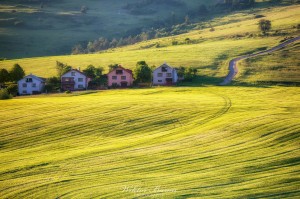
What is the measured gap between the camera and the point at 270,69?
115m

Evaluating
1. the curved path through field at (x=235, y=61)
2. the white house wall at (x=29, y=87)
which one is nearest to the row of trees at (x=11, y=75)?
the white house wall at (x=29, y=87)

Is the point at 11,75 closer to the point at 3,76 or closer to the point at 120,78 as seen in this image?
the point at 3,76

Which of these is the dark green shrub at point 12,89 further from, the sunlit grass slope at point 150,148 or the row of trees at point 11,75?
the sunlit grass slope at point 150,148

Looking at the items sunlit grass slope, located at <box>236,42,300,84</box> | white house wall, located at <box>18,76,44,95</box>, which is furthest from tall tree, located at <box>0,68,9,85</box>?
sunlit grass slope, located at <box>236,42,300,84</box>

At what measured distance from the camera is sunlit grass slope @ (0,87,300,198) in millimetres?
45062

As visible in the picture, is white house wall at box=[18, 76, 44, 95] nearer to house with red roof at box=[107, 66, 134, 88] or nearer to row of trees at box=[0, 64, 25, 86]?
row of trees at box=[0, 64, 25, 86]

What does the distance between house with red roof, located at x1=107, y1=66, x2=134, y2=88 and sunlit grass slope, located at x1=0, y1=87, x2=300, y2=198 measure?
26.9 metres

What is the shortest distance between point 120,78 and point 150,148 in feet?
186

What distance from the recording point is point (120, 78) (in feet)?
367

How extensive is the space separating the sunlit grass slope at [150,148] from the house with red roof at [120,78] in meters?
26.9

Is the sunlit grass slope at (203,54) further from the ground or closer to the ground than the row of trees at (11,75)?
further from the ground

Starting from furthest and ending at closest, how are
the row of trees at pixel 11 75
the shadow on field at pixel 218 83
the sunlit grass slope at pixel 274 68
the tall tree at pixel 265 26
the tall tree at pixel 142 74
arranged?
1. the tall tree at pixel 265 26
2. the row of trees at pixel 11 75
3. the tall tree at pixel 142 74
4. the sunlit grass slope at pixel 274 68
5. the shadow on field at pixel 218 83

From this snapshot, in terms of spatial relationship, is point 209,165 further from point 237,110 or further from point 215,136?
point 237,110

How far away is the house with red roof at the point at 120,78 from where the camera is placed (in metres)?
111
